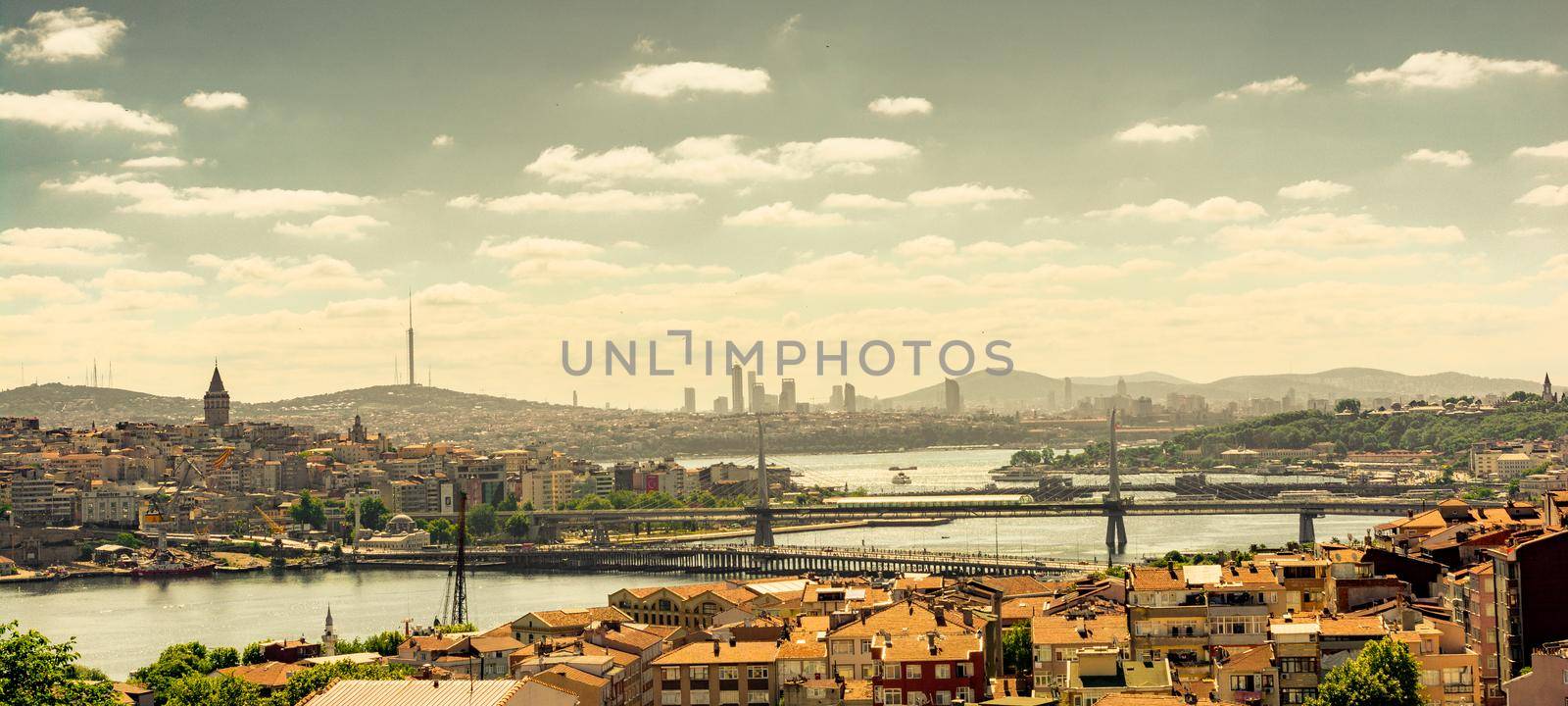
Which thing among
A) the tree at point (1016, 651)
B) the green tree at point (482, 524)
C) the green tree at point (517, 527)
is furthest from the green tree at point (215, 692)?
the green tree at point (482, 524)

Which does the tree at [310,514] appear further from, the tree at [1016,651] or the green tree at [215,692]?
the tree at [1016,651]

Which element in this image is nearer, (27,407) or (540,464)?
(540,464)

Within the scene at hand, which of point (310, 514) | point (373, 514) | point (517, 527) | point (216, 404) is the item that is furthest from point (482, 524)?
point (216, 404)

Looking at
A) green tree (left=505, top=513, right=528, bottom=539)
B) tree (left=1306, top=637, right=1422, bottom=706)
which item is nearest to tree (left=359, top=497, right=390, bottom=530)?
green tree (left=505, top=513, right=528, bottom=539)

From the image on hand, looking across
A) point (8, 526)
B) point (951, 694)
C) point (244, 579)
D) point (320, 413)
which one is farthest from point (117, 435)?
point (320, 413)

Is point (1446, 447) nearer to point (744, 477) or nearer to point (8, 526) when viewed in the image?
point (744, 477)

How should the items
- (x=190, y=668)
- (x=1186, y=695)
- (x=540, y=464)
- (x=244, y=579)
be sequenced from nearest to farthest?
(x=1186, y=695)
(x=190, y=668)
(x=244, y=579)
(x=540, y=464)
